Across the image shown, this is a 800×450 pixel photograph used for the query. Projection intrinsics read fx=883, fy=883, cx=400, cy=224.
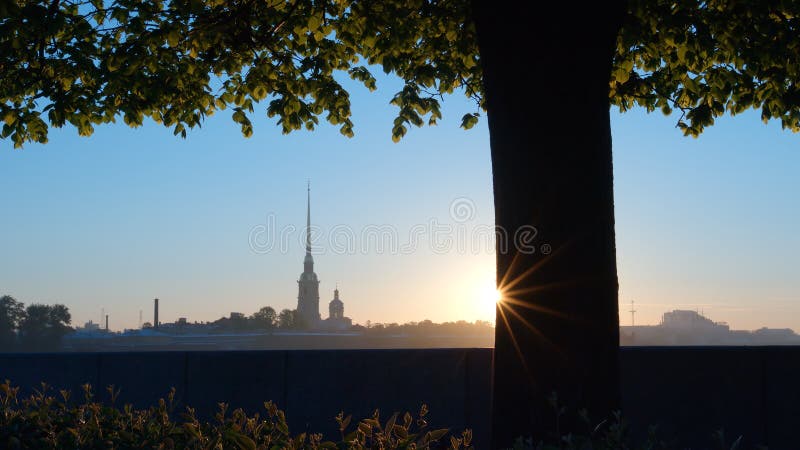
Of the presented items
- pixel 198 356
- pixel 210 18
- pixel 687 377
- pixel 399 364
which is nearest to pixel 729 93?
pixel 687 377

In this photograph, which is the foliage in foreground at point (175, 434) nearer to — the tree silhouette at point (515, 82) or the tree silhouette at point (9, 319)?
the tree silhouette at point (515, 82)

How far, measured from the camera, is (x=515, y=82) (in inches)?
289

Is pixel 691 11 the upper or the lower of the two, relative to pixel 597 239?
upper

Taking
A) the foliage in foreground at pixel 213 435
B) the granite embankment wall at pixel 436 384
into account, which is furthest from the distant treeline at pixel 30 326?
the foliage in foreground at pixel 213 435

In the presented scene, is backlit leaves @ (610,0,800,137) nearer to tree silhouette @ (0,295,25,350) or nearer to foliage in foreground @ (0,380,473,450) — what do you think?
foliage in foreground @ (0,380,473,450)

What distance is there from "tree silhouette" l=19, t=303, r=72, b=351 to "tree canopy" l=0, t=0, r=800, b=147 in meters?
146

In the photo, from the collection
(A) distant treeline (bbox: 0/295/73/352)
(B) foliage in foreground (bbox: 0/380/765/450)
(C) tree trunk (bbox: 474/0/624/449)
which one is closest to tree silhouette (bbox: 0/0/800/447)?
(C) tree trunk (bbox: 474/0/624/449)

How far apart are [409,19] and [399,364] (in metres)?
4.58

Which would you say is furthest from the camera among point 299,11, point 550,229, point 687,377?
point 299,11

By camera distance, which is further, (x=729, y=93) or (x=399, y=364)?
(x=729, y=93)

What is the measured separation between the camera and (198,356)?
11898mm

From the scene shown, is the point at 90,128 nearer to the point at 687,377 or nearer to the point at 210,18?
the point at 210,18

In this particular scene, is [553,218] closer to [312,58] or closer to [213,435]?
[213,435]

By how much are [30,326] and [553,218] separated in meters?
156
